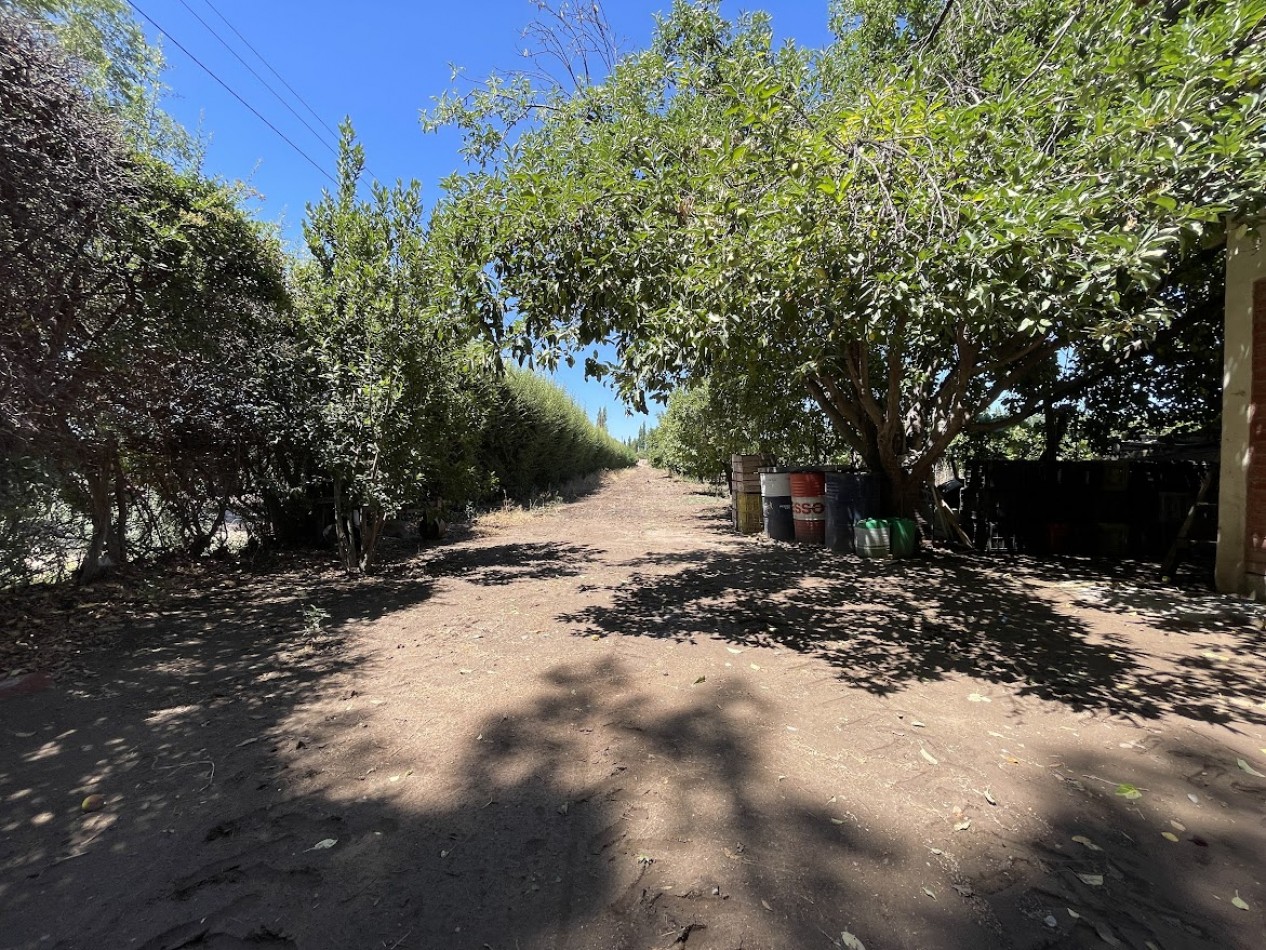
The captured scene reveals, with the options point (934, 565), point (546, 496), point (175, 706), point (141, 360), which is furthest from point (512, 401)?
point (175, 706)

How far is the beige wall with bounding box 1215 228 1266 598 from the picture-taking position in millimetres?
5266

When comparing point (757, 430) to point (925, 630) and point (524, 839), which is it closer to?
point (925, 630)

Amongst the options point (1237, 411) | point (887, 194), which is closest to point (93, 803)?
point (887, 194)

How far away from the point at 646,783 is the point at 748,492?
901cm

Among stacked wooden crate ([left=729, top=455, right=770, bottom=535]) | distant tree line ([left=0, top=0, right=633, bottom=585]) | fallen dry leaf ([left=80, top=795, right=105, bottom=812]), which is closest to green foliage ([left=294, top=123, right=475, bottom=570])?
distant tree line ([left=0, top=0, right=633, bottom=585])

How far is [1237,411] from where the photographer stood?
5.41 m

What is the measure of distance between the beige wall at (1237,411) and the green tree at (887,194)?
24.1 inches

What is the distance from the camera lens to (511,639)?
4656 mm

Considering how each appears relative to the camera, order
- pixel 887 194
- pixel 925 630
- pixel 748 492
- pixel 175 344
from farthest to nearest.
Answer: pixel 748 492 < pixel 175 344 < pixel 925 630 < pixel 887 194

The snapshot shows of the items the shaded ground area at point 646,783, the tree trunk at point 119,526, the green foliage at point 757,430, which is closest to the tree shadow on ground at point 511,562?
the shaded ground area at point 646,783

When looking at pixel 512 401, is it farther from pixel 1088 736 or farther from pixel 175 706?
pixel 1088 736

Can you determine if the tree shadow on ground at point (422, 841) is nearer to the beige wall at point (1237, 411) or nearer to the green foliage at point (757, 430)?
the beige wall at point (1237, 411)

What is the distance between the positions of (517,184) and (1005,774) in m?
4.94

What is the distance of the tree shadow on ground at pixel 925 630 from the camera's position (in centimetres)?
359
